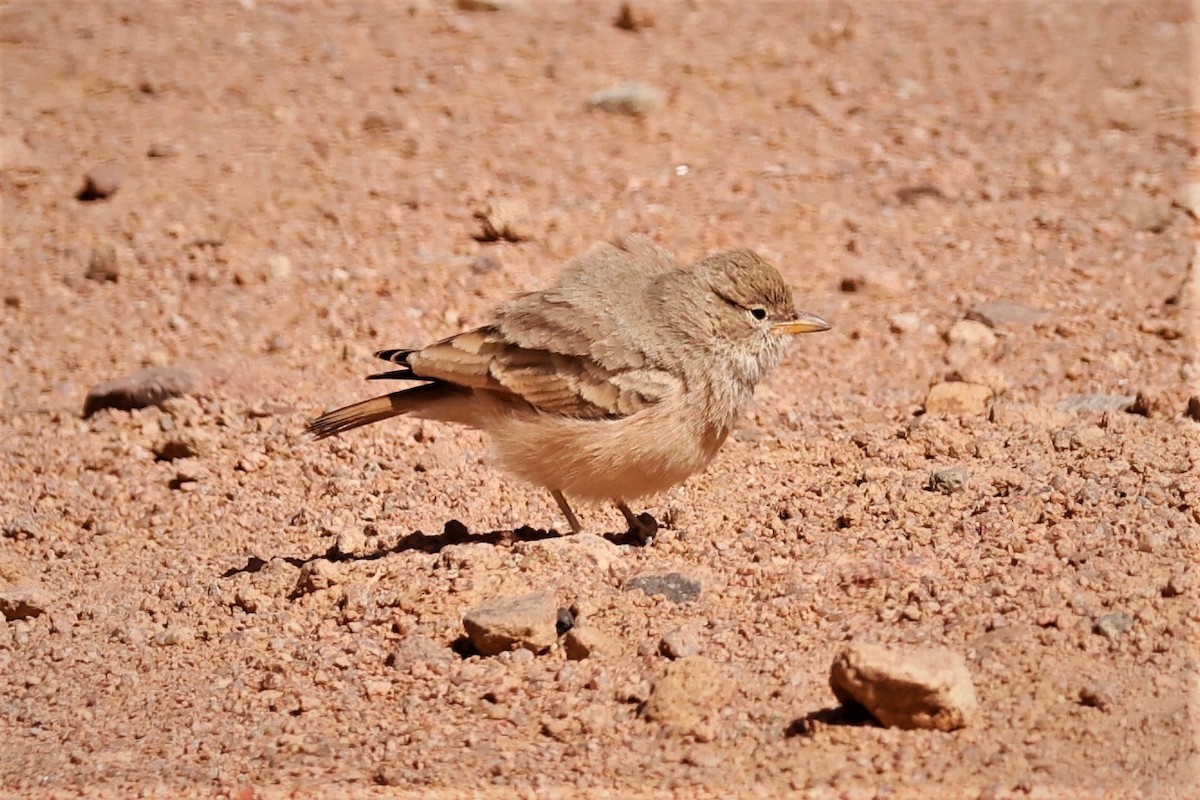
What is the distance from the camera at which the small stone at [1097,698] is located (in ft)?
15.4

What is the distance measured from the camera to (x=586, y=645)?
540 centimetres

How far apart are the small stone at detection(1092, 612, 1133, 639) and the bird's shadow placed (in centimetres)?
211

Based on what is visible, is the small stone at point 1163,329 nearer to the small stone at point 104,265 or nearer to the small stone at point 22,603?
the small stone at point 22,603

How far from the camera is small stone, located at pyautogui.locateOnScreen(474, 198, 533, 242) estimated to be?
10.0m

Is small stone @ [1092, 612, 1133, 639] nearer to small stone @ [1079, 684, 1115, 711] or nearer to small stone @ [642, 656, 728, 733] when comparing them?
small stone @ [1079, 684, 1115, 711]

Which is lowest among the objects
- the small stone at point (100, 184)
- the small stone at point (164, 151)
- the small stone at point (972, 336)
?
the small stone at point (100, 184)

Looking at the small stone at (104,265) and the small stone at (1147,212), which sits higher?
the small stone at (1147,212)

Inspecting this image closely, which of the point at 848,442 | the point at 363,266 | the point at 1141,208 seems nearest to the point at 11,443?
the point at 363,266

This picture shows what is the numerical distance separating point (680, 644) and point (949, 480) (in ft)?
5.75

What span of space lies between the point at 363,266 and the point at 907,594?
536 centimetres

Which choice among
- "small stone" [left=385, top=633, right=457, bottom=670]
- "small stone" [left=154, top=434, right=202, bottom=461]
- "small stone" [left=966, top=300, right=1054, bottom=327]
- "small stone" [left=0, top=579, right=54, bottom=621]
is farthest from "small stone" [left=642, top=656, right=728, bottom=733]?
"small stone" [left=966, top=300, right=1054, bottom=327]

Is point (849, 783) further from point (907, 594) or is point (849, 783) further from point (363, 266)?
point (363, 266)

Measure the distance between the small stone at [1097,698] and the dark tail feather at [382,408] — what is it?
123 inches

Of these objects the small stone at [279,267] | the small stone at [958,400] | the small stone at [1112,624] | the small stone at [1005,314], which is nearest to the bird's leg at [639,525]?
Answer: the small stone at [958,400]
